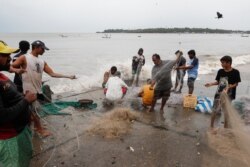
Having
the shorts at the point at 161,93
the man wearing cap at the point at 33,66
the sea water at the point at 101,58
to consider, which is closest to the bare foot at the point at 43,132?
the man wearing cap at the point at 33,66

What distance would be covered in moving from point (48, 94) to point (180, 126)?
153 inches

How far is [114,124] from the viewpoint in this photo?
5699 millimetres

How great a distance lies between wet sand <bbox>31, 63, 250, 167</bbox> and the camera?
4.31 metres

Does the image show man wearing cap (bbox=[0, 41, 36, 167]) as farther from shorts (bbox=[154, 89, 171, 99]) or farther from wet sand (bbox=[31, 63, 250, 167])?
shorts (bbox=[154, 89, 171, 99])

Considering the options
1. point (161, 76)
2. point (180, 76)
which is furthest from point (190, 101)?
point (180, 76)

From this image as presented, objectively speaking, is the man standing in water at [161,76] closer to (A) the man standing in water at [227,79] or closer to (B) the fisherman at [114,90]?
(B) the fisherman at [114,90]

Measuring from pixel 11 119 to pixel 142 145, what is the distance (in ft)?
9.81

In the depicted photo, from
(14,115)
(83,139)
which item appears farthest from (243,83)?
(14,115)

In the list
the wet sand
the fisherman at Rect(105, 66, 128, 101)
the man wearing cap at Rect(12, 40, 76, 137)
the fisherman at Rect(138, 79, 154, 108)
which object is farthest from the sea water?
the wet sand

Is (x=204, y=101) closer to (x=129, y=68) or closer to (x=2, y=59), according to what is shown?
(x=2, y=59)

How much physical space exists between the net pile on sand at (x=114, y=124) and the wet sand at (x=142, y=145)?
0.13 meters

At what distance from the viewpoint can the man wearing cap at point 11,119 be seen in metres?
2.51

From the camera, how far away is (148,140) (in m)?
5.21

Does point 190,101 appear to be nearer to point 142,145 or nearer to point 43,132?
point 142,145
